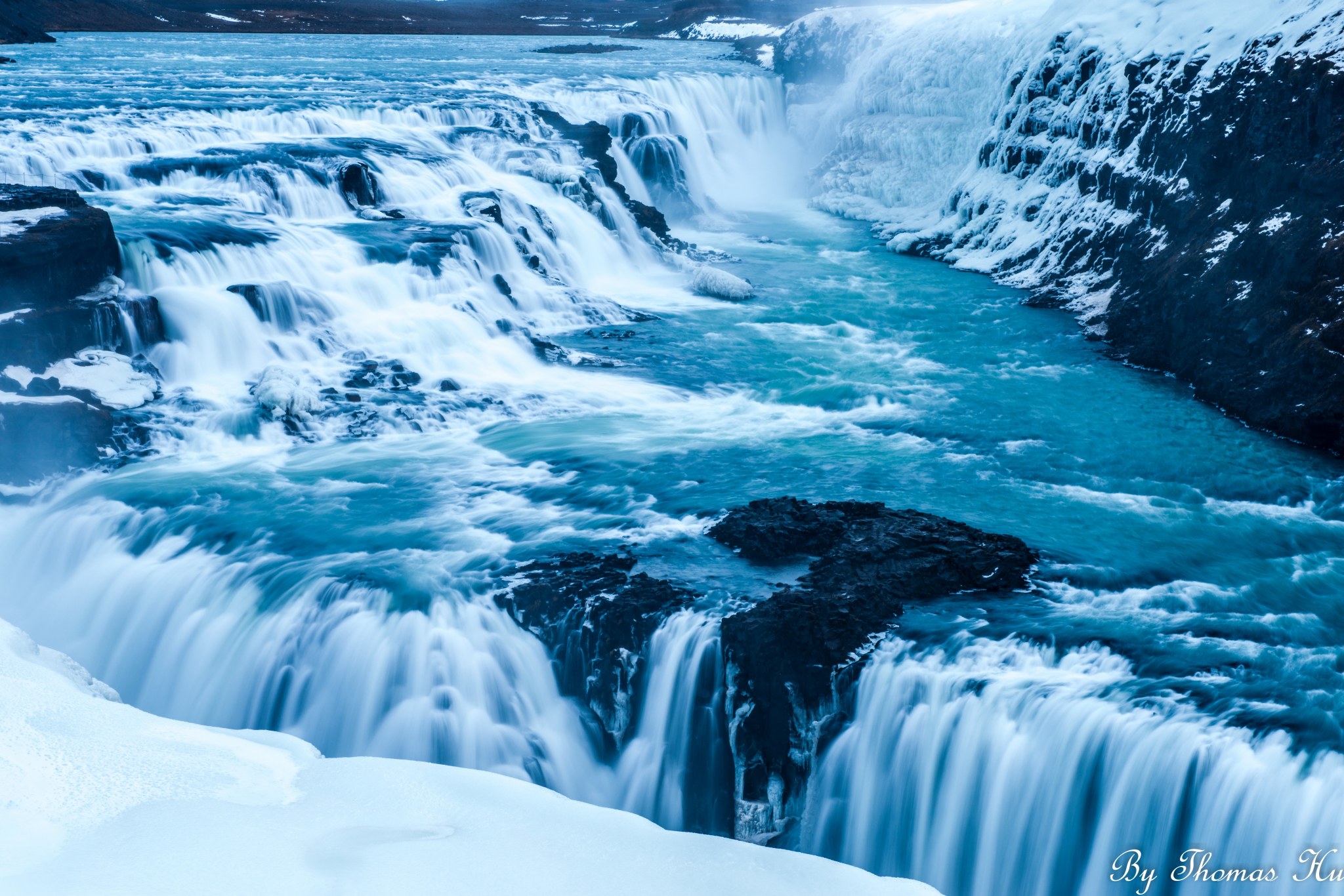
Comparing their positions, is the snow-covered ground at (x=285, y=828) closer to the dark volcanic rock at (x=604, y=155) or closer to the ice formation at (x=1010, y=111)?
the ice formation at (x=1010, y=111)

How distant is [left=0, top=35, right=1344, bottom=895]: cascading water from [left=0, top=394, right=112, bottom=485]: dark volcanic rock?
289mm

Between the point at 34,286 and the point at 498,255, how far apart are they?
635cm

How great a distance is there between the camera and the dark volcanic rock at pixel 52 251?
10312mm

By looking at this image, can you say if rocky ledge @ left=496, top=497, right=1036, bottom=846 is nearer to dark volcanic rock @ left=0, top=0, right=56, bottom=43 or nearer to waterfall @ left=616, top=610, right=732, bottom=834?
waterfall @ left=616, top=610, right=732, bottom=834

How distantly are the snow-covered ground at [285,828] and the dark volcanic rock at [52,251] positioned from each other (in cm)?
643

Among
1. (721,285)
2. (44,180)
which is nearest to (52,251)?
(44,180)

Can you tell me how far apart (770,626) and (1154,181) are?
37.2 ft

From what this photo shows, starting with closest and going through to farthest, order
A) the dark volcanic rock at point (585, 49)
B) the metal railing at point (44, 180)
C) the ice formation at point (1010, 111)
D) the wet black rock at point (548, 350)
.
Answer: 1. the wet black rock at point (548, 350)
2. the metal railing at point (44, 180)
3. the ice formation at point (1010, 111)
4. the dark volcanic rock at point (585, 49)

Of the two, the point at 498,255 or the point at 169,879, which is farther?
the point at 498,255

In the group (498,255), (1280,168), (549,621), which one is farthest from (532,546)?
(1280,168)

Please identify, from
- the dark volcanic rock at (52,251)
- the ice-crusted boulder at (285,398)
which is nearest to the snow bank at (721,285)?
the ice-crusted boulder at (285,398)

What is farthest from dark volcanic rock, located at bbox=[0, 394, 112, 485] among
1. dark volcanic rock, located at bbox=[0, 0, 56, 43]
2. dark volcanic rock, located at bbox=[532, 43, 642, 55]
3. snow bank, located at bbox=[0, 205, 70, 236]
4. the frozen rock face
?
dark volcanic rock, located at bbox=[532, 43, 642, 55]

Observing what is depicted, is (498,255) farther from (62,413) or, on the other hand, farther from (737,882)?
(737,882)

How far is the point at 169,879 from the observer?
366cm
